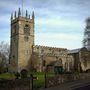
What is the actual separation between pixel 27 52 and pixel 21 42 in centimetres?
362

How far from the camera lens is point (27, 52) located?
83.4 meters

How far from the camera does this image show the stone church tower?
268 ft

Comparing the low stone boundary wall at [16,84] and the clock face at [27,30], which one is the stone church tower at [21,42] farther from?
the low stone boundary wall at [16,84]

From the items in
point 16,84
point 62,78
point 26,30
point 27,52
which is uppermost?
point 26,30

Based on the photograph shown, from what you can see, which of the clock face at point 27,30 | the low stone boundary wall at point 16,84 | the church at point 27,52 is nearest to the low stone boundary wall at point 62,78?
the low stone boundary wall at point 16,84

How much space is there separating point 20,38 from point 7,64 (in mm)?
13144

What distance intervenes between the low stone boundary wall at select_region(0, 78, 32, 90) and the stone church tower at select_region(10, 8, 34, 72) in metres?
52.0

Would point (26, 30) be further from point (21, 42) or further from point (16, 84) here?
point (16, 84)

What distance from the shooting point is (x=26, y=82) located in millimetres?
28297

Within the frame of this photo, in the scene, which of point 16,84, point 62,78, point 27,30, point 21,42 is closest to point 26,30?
point 27,30

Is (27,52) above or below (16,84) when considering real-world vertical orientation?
above

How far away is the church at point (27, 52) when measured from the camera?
269 ft

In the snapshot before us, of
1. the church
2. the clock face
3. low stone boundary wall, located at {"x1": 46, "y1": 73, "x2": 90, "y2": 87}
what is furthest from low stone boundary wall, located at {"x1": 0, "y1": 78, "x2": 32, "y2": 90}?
the clock face

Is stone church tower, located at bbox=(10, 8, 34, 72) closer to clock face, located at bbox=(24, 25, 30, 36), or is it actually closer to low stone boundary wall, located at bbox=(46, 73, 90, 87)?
clock face, located at bbox=(24, 25, 30, 36)
